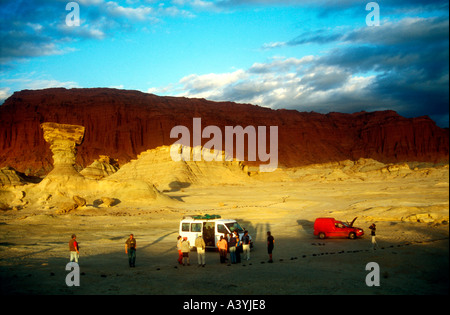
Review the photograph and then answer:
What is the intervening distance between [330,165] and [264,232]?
442 feet

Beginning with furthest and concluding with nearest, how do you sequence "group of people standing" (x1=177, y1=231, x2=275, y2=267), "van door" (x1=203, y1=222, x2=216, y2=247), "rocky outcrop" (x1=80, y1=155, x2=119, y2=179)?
"rocky outcrop" (x1=80, y1=155, x2=119, y2=179)
"van door" (x1=203, y1=222, x2=216, y2=247)
"group of people standing" (x1=177, y1=231, x2=275, y2=267)

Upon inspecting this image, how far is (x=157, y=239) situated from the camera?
76.9 ft

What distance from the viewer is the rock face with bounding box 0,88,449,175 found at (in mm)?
152000

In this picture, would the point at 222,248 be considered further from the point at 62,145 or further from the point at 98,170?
the point at 98,170

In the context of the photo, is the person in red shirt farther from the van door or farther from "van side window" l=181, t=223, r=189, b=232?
the van door

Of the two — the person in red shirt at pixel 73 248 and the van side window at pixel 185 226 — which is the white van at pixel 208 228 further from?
the person in red shirt at pixel 73 248

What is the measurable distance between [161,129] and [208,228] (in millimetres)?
144533

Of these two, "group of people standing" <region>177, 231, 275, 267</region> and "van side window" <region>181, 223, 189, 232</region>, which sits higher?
"van side window" <region>181, 223, 189, 232</region>

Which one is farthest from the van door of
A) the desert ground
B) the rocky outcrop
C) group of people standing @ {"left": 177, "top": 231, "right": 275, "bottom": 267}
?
the rocky outcrop

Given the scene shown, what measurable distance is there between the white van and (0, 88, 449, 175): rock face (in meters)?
129

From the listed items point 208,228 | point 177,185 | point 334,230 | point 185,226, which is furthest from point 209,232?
point 177,185

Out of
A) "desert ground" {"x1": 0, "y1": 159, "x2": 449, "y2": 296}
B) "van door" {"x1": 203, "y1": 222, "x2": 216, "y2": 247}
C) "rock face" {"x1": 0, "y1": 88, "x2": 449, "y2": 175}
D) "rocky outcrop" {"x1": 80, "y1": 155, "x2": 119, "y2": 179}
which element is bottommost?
"desert ground" {"x1": 0, "y1": 159, "x2": 449, "y2": 296}
